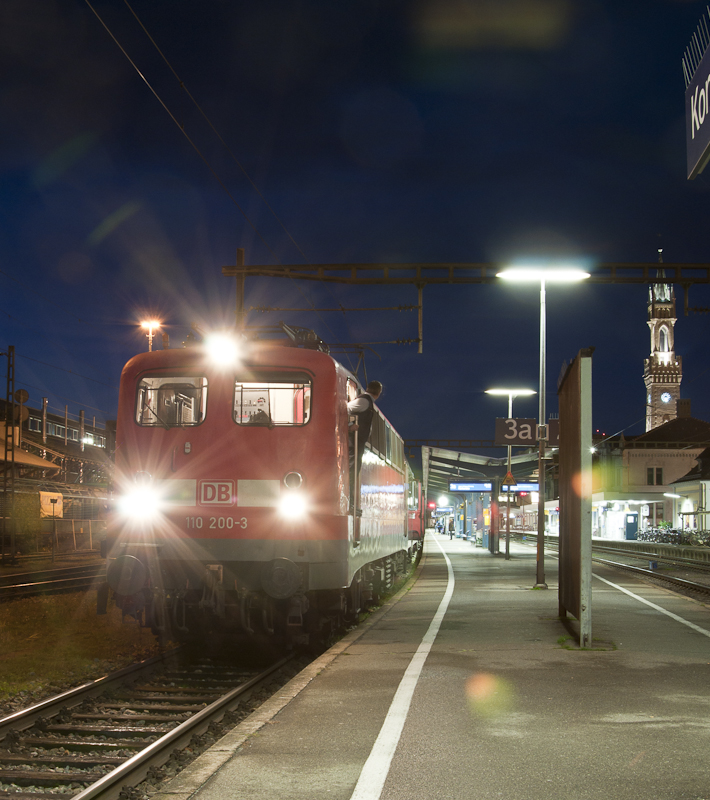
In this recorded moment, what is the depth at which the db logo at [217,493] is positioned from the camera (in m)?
9.51

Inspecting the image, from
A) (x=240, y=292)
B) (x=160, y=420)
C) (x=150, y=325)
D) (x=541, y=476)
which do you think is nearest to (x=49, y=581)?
(x=240, y=292)

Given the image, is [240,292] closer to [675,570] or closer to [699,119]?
[699,119]

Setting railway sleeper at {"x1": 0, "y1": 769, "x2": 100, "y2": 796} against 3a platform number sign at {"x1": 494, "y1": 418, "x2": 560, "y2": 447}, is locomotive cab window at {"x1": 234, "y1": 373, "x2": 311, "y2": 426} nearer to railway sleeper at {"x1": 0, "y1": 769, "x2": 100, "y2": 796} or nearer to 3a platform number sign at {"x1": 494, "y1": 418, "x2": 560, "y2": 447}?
railway sleeper at {"x1": 0, "y1": 769, "x2": 100, "y2": 796}

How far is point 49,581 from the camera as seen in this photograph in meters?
20.6

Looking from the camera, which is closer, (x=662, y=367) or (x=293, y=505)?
(x=293, y=505)

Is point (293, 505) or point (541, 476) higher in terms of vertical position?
point (541, 476)

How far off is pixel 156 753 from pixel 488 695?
2529mm

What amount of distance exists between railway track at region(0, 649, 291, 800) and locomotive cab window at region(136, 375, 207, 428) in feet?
8.96

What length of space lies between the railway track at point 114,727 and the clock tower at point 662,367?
121m

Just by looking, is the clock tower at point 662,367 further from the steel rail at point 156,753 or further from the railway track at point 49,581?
the steel rail at point 156,753

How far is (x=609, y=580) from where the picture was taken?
2089 cm

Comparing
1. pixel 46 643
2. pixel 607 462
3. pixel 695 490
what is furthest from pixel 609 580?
pixel 607 462

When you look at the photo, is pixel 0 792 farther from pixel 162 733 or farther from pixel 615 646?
pixel 615 646

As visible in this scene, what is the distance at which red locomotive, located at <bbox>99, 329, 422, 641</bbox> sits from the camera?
9.34 meters
